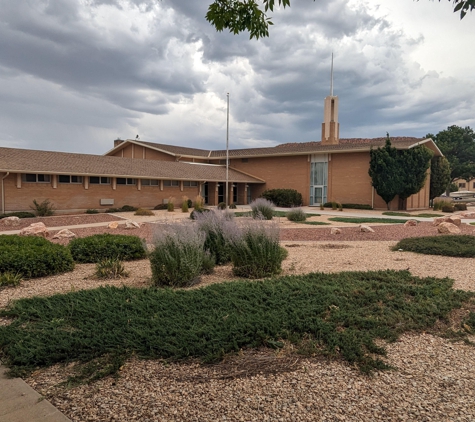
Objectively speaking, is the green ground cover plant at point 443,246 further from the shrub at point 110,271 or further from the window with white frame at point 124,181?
the window with white frame at point 124,181

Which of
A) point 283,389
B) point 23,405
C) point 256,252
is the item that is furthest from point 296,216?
point 23,405

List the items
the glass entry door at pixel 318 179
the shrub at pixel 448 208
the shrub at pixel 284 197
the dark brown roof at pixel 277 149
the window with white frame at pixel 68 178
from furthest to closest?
the glass entry door at pixel 318 179, the shrub at pixel 284 197, the dark brown roof at pixel 277 149, the shrub at pixel 448 208, the window with white frame at pixel 68 178

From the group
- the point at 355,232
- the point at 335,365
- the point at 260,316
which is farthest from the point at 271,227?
the point at 355,232

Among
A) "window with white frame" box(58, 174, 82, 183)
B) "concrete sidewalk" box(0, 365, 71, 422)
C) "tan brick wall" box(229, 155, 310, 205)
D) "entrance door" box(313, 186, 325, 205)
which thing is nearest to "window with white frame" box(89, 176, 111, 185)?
"window with white frame" box(58, 174, 82, 183)

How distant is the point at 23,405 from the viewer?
Answer: 3.00 metres

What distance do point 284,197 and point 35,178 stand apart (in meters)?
→ 20.1

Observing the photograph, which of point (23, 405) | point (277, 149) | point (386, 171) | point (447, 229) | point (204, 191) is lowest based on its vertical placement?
point (23, 405)

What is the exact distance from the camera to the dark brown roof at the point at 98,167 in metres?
24.3

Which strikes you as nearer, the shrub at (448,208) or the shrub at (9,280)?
the shrub at (9,280)

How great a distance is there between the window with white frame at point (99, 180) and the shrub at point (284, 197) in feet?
47.2

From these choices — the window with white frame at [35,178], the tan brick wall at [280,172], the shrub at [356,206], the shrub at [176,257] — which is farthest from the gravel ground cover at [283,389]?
the tan brick wall at [280,172]

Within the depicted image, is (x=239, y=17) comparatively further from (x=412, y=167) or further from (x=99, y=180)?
(x=412, y=167)

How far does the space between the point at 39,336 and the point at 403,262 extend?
7344 millimetres

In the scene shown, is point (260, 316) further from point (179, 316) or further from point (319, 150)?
point (319, 150)
